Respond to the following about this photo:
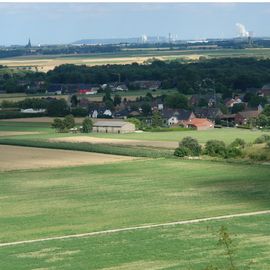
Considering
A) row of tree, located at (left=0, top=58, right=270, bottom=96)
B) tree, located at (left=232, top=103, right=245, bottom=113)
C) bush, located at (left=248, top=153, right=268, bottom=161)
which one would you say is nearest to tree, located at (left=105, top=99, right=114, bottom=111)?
tree, located at (left=232, top=103, right=245, bottom=113)

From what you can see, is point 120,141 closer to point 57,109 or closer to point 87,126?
point 87,126

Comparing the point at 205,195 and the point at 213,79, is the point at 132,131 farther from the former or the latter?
the point at 213,79

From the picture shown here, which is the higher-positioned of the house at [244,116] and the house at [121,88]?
the house at [244,116]

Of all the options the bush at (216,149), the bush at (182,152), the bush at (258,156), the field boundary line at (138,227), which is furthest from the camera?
the bush at (182,152)

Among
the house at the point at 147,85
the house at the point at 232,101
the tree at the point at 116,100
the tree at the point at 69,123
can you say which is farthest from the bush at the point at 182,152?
the house at the point at 147,85

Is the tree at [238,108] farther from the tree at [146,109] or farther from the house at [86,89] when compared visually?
the house at [86,89]

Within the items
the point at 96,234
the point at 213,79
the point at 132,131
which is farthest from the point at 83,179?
the point at 213,79

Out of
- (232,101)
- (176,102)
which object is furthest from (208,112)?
(232,101)

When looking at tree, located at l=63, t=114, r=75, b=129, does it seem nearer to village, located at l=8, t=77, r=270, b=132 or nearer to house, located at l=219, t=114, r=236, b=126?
village, located at l=8, t=77, r=270, b=132
